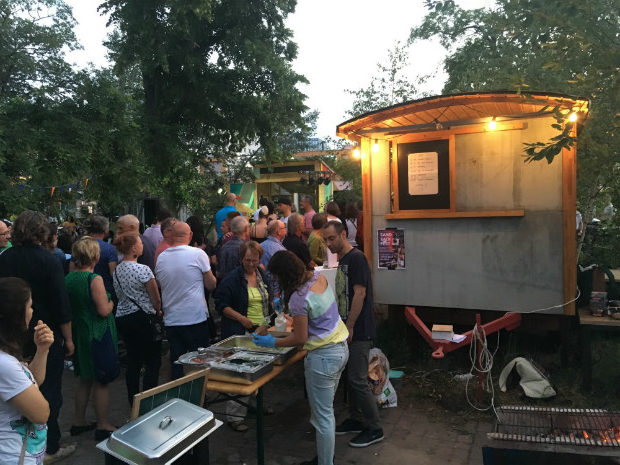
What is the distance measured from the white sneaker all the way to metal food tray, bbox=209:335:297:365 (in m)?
1.46

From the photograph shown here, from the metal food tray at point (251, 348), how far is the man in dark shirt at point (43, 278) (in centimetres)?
117

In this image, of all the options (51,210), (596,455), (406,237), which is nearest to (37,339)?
(596,455)

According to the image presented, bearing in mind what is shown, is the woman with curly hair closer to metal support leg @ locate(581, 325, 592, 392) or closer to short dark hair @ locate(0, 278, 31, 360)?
short dark hair @ locate(0, 278, 31, 360)

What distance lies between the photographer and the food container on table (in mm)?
3562

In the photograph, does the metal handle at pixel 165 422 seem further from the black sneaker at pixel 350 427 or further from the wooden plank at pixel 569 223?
the wooden plank at pixel 569 223

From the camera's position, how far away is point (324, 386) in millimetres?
3258

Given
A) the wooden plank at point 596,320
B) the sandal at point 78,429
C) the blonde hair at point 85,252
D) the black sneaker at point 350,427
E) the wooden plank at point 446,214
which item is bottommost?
the black sneaker at point 350,427

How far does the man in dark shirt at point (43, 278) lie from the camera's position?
347 centimetres

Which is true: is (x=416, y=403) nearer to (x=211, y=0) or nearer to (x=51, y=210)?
(x=211, y=0)

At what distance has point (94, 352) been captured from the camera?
3.97 m

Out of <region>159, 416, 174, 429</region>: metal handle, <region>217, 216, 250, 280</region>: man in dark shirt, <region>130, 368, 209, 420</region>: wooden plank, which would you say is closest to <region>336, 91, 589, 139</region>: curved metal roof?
<region>217, 216, 250, 280</region>: man in dark shirt

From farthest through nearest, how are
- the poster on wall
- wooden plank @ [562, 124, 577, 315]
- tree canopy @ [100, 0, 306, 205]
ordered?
tree canopy @ [100, 0, 306, 205]
the poster on wall
wooden plank @ [562, 124, 577, 315]

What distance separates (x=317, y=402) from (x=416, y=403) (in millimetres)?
2055

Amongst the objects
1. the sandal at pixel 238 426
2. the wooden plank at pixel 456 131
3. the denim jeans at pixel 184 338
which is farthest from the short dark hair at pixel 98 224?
the wooden plank at pixel 456 131
